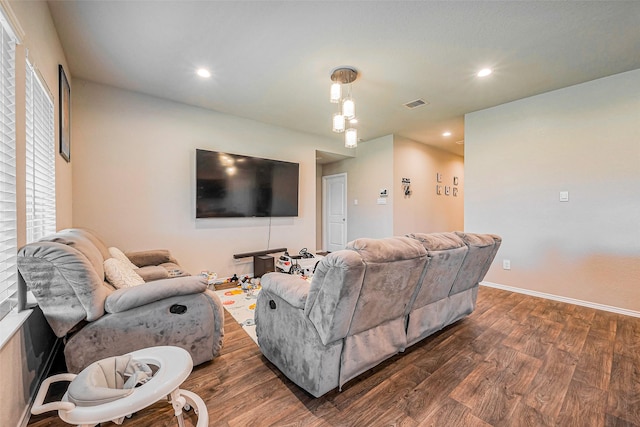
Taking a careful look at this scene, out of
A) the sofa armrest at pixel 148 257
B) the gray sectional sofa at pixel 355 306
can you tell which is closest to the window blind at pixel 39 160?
the sofa armrest at pixel 148 257

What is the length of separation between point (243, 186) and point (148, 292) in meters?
2.60

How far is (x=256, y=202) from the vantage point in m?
4.16

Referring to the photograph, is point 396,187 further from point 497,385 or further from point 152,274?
point 152,274

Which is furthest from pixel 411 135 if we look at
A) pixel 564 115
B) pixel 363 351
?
pixel 363 351

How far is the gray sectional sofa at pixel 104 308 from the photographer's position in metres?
1.35

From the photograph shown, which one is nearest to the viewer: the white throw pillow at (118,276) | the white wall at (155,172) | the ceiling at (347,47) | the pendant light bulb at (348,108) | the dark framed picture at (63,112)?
the white throw pillow at (118,276)

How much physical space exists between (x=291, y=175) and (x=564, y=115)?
3.84 meters

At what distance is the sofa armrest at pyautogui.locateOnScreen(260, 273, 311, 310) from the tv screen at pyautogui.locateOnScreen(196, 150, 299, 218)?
7.58 ft

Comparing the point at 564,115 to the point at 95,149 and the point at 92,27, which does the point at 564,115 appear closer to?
the point at 92,27

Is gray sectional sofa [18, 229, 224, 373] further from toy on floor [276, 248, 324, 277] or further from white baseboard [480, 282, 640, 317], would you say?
white baseboard [480, 282, 640, 317]

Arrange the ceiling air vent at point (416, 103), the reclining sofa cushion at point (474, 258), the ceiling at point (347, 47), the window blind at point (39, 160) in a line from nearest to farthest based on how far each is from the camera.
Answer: the window blind at point (39, 160), the ceiling at point (347, 47), the reclining sofa cushion at point (474, 258), the ceiling air vent at point (416, 103)

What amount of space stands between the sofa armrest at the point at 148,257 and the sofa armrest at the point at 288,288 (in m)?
1.91

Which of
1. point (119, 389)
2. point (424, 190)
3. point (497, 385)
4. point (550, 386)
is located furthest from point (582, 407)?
point (424, 190)

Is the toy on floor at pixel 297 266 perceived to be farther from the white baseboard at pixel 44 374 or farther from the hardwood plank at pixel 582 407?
the hardwood plank at pixel 582 407
